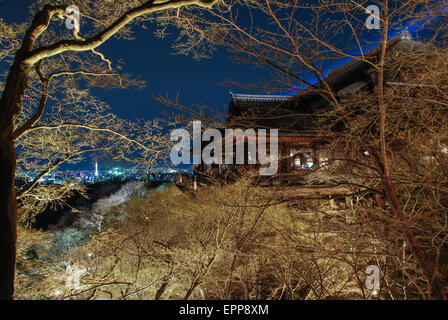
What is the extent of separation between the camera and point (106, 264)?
9078mm

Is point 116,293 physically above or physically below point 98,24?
below

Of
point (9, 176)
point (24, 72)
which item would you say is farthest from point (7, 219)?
point (24, 72)

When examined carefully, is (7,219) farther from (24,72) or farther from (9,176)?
(24,72)

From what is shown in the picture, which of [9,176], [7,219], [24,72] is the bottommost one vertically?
[7,219]

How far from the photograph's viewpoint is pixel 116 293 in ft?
29.9
